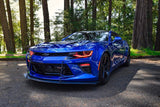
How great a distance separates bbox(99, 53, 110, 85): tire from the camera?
339 cm

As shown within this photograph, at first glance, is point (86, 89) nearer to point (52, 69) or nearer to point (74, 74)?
point (74, 74)

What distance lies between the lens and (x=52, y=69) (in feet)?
10.4

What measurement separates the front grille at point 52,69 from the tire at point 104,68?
763 millimetres

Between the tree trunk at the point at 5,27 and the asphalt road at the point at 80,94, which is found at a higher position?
the tree trunk at the point at 5,27

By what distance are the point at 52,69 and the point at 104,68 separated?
4.14 feet

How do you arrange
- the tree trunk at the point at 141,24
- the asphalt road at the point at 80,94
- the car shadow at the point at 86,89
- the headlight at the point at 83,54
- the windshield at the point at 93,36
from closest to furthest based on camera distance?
the asphalt road at the point at 80,94 → the car shadow at the point at 86,89 → the headlight at the point at 83,54 → the windshield at the point at 93,36 → the tree trunk at the point at 141,24

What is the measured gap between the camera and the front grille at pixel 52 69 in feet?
10.1

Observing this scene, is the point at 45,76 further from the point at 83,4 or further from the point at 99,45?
the point at 83,4

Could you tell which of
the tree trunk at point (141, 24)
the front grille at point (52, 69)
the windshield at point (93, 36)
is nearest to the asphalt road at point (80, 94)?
the front grille at point (52, 69)

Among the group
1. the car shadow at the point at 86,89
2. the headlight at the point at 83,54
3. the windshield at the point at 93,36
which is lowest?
the car shadow at the point at 86,89

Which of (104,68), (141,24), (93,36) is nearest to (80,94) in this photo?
(104,68)

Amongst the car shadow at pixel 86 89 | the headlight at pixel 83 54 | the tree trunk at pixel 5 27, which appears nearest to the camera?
the car shadow at pixel 86 89

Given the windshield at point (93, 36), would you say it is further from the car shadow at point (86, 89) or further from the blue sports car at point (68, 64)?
the car shadow at point (86, 89)

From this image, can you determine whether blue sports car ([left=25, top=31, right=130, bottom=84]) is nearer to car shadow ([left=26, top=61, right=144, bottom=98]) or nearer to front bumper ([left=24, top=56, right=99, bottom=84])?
front bumper ([left=24, top=56, right=99, bottom=84])
